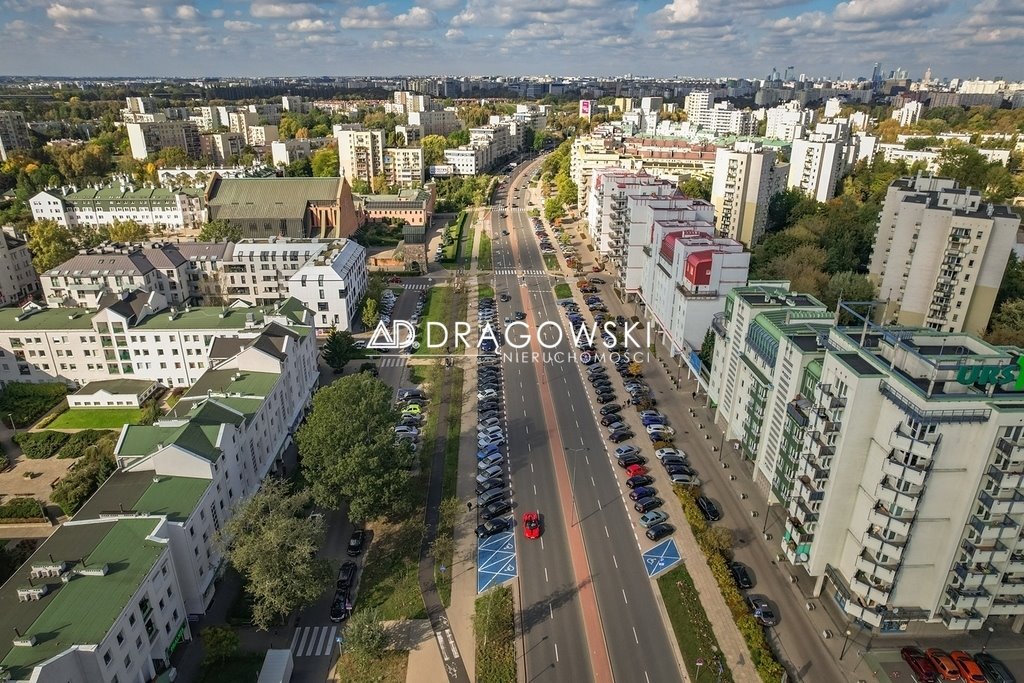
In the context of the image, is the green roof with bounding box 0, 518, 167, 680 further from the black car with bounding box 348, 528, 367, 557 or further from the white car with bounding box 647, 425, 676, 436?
the white car with bounding box 647, 425, 676, 436

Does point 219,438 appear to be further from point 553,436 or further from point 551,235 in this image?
point 551,235

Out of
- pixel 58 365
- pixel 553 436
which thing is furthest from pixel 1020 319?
pixel 58 365

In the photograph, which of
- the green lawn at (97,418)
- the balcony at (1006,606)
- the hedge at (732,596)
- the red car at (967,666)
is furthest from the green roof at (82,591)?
the balcony at (1006,606)

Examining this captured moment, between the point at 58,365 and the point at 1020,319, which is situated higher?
the point at 1020,319

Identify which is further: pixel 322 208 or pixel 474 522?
pixel 322 208

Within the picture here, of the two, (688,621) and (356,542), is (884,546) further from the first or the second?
(356,542)

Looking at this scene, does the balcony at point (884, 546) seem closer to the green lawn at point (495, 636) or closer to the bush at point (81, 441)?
the green lawn at point (495, 636)

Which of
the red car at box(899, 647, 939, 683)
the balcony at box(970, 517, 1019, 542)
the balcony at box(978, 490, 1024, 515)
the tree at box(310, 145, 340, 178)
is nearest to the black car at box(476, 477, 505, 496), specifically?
the red car at box(899, 647, 939, 683)
